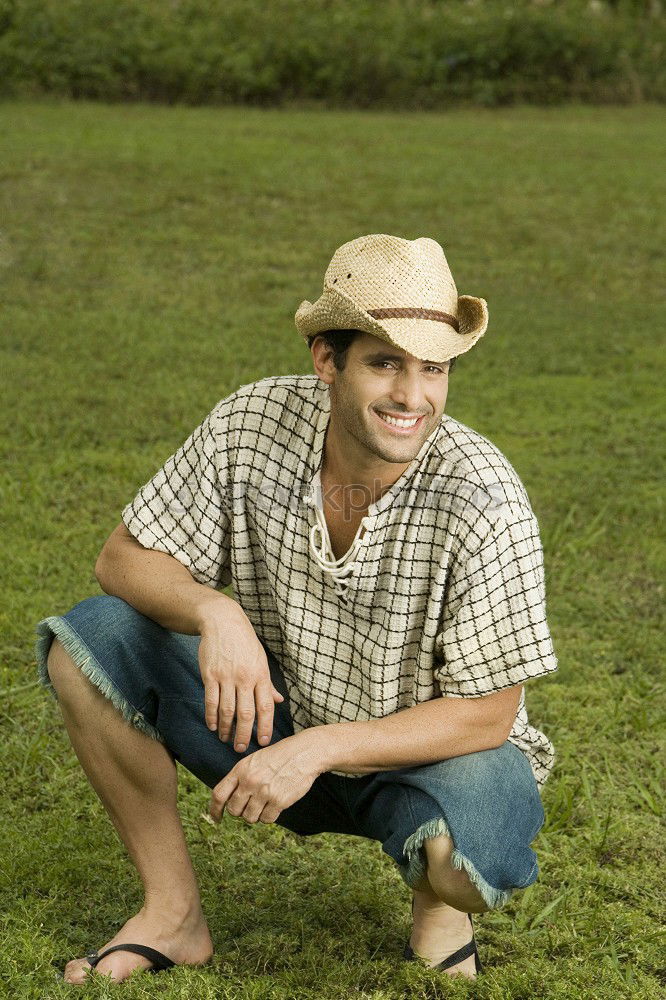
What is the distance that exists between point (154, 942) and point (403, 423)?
1.15m

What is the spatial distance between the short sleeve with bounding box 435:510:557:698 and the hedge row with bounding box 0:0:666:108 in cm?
956

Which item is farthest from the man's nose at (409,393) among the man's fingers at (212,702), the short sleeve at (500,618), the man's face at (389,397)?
the man's fingers at (212,702)

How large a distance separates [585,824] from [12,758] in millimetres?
1447

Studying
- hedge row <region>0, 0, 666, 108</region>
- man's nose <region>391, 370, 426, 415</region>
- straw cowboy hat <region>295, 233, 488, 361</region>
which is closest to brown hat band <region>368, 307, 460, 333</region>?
straw cowboy hat <region>295, 233, 488, 361</region>

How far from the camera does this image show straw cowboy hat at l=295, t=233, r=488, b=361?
8.72 ft

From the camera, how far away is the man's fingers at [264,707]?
2666 millimetres

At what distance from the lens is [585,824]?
3506 millimetres

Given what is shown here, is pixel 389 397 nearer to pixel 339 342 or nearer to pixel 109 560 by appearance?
pixel 339 342

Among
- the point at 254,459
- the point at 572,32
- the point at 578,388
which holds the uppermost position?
the point at 572,32

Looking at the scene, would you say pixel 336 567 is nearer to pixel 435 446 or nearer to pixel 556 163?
pixel 435 446

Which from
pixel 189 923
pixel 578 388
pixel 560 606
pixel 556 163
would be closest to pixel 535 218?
pixel 556 163

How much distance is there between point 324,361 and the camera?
2.84 m

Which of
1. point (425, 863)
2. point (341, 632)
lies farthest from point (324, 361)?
point (425, 863)

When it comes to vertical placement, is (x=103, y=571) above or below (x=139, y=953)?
above
